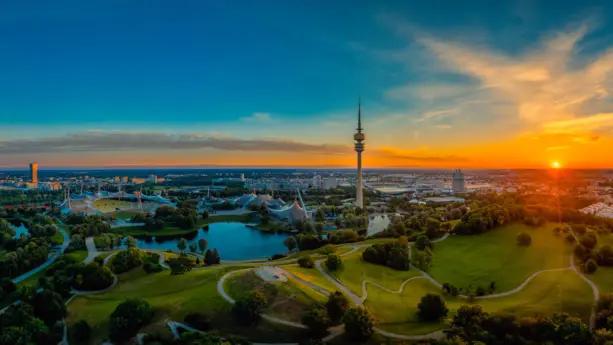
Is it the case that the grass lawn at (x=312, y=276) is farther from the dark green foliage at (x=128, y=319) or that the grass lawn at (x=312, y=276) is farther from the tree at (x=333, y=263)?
the dark green foliage at (x=128, y=319)

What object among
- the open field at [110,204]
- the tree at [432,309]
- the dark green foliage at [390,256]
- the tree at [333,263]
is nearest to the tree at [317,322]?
the tree at [432,309]

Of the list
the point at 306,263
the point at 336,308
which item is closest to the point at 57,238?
the point at 306,263

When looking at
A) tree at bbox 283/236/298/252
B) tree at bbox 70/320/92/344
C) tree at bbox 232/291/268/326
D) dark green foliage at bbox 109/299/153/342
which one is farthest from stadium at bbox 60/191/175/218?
tree at bbox 232/291/268/326

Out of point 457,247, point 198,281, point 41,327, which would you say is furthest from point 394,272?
point 41,327

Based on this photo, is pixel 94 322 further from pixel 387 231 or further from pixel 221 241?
pixel 387 231

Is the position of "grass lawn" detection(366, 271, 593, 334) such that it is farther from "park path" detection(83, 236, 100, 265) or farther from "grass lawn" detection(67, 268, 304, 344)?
"park path" detection(83, 236, 100, 265)
